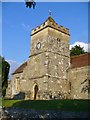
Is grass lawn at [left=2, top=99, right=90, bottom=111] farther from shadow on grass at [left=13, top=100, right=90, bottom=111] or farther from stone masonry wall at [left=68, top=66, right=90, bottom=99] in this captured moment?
stone masonry wall at [left=68, top=66, right=90, bottom=99]

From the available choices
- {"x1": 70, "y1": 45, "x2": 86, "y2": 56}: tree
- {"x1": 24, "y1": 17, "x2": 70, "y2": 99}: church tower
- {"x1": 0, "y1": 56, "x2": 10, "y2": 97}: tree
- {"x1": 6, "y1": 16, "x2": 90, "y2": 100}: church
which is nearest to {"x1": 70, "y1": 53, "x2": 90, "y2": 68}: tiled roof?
{"x1": 6, "y1": 16, "x2": 90, "y2": 100}: church

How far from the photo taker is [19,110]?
541 inches

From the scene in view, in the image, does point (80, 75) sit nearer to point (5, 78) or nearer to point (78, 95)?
point (78, 95)

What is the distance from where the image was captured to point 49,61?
28516mm

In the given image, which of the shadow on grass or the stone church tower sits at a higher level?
the stone church tower

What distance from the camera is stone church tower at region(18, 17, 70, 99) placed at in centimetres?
2806

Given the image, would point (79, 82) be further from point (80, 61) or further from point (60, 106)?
point (60, 106)

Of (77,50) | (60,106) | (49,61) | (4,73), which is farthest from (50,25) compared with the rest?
(77,50)

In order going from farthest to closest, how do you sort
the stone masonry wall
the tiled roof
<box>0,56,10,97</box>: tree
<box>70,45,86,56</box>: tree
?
1. <box>70,45,86,56</box>: tree
2. the tiled roof
3. the stone masonry wall
4. <box>0,56,10,97</box>: tree

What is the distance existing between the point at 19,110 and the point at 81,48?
33972 mm

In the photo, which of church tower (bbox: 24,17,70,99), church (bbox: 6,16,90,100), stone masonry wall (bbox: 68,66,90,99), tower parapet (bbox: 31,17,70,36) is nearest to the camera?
stone masonry wall (bbox: 68,66,90,99)

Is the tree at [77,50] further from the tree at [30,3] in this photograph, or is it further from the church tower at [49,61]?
the tree at [30,3]

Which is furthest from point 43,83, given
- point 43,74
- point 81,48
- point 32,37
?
point 81,48

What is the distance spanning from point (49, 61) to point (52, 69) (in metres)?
1.08
